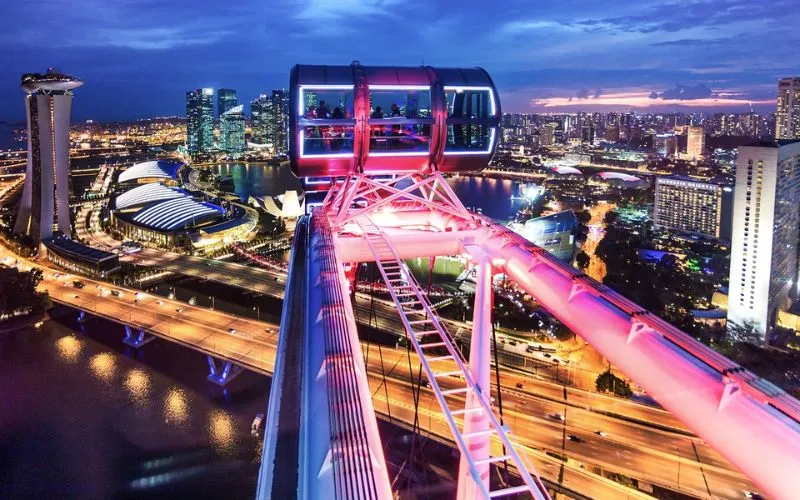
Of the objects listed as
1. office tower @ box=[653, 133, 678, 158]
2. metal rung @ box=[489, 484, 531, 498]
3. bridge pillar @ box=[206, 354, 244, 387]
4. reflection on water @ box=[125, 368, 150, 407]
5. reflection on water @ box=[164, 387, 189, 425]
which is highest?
office tower @ box=[653, 133, 678, 158]

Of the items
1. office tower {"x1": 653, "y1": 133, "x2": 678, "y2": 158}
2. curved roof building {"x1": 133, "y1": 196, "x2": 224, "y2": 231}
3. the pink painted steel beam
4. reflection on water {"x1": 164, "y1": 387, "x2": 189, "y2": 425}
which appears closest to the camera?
the pink painted steel beam

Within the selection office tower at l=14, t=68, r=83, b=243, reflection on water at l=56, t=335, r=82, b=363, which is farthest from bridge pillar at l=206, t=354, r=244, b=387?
office tower at l=14, t=68, r=83, b=243

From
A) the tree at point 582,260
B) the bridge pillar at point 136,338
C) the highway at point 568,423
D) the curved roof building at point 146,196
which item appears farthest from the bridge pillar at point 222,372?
the curved roof building at point 146,196

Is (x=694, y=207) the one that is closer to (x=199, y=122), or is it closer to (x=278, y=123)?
(x=278, y=123)

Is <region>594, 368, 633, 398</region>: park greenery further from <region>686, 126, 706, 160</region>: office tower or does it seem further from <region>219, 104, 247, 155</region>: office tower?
<region>219, 104, 247, 155</region>: office tower

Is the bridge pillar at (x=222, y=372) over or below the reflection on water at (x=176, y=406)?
over

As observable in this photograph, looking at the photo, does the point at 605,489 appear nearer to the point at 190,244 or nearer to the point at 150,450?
the point at 150,450

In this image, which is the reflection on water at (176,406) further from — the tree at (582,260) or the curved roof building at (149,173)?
the curved roof building at (149,173)
